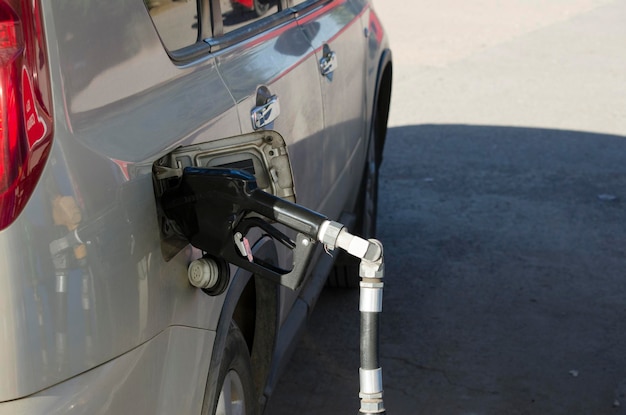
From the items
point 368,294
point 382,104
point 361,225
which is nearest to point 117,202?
point 368,294

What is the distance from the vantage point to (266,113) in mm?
2709

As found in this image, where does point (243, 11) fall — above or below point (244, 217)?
above

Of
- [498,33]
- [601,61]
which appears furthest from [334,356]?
[498,33]

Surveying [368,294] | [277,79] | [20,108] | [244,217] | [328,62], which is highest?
[328,62]

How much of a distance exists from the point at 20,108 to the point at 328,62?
6.55 ft

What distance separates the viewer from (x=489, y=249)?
559cm

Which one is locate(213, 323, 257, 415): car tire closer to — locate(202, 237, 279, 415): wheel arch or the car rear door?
locate(202, 237, 279, 415): wheel arch

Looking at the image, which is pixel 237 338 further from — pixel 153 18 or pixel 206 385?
pixel 153 18

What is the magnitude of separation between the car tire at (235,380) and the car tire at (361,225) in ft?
6.78

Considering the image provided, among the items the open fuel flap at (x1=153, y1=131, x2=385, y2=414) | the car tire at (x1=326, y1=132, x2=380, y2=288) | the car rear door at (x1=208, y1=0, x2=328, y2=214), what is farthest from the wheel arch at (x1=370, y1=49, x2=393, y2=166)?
the open fuel flap at (x1=153, y1=131, x2=385, y2=414)

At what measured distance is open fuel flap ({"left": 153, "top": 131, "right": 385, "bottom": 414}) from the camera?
2.12 metres

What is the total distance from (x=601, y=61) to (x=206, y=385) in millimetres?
9277

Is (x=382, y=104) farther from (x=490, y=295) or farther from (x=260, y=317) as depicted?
(x=260, y=317)

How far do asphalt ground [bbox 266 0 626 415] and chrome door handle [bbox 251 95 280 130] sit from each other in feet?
5.25
